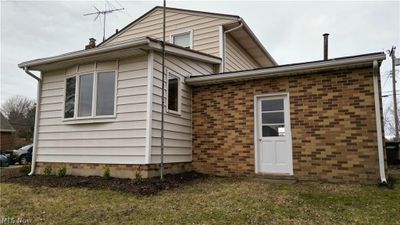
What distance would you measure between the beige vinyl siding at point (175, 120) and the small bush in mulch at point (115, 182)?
580 millimetres

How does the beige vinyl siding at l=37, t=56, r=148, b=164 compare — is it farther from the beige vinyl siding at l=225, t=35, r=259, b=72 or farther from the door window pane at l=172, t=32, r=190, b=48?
the door window pane at l=172, t=32, r=190, b=48

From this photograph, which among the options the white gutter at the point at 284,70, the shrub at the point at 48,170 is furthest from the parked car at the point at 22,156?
the white gutter at the point at 284,70

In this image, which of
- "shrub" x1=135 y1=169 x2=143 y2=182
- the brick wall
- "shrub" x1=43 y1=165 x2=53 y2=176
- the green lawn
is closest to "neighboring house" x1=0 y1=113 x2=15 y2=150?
"shrub" x1=43 y1=165 x2=53 y2=176

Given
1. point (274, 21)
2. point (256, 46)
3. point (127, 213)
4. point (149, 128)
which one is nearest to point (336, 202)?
point (127, 213)

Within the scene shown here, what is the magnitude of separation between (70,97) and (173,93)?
2.91 metres

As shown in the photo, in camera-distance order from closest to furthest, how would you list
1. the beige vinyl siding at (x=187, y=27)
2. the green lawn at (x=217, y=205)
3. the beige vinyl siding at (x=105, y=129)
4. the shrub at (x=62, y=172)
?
the green lawn at (x=217, y=205), the beige vinyl siding at (x=105, y=129), the shrub at (x=62, y=172), the beige vinyl siding at (x=187, y=27)

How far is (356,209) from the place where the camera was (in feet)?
14.3

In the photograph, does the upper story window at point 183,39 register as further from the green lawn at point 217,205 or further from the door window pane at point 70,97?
the green lawn at point 217,205

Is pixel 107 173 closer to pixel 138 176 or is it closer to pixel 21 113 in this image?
pixel 138 176

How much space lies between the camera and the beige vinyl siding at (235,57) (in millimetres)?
11328

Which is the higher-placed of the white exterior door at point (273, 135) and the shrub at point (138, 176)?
the white exterior door at point (273, 135)

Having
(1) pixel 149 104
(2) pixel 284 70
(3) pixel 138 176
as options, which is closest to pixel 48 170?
(3) pixel 138 176

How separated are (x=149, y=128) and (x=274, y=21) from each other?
36.4 ft

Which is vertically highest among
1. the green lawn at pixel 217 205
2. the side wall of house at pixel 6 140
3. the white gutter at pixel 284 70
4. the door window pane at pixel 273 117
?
the white gutter at pixel 284 70
